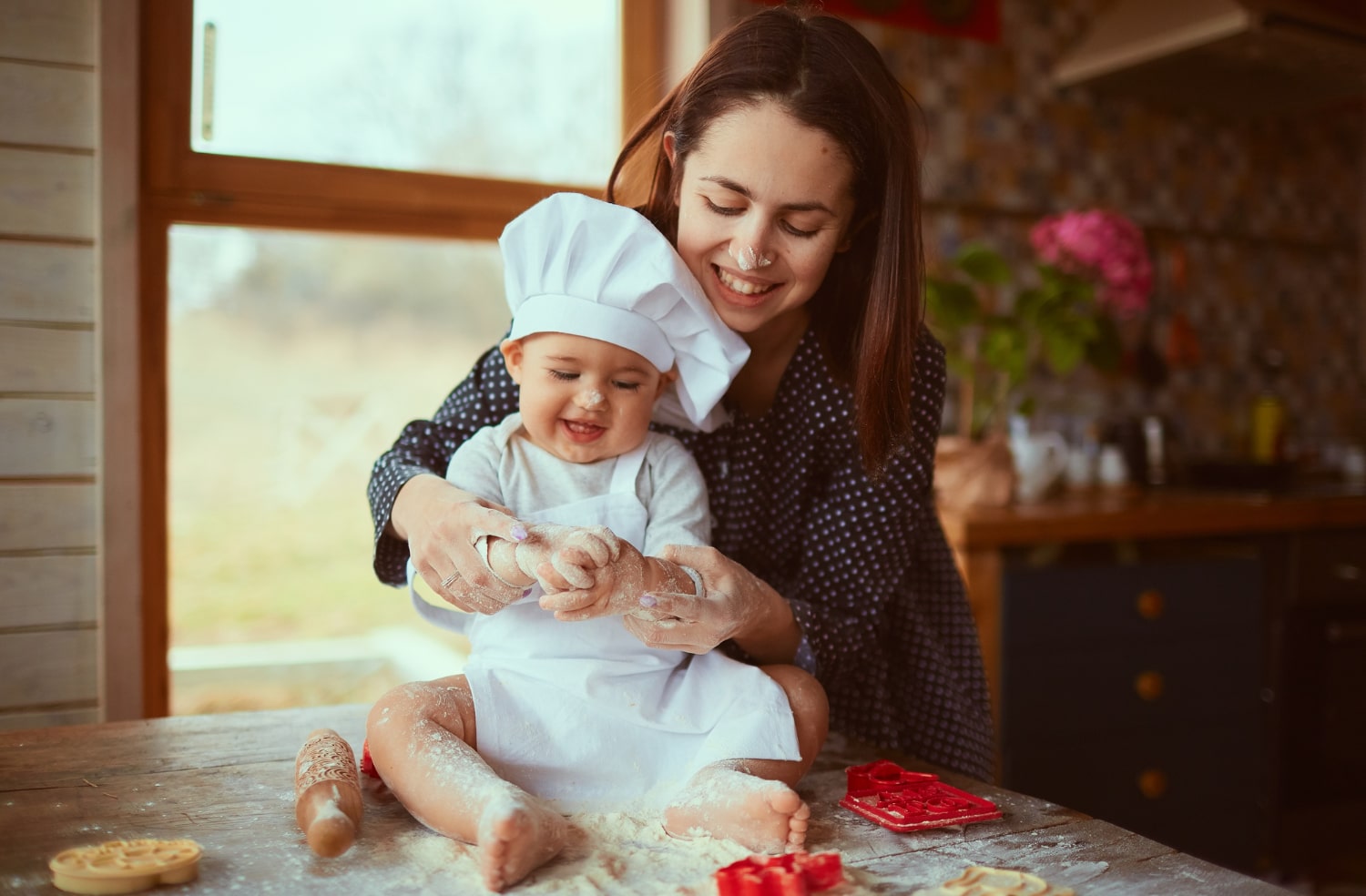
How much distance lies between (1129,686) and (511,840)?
1814mm

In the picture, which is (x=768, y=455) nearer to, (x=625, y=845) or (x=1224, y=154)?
(x=625, y=845)

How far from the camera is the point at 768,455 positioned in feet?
4.12

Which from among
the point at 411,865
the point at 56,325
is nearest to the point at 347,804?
the point at 411,865

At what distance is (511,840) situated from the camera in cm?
76

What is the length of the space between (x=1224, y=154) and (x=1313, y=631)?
1531mm

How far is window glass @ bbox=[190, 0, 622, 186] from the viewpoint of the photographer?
6.83ft

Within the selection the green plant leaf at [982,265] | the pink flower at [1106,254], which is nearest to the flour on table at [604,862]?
the green plant leaf at [982,265]

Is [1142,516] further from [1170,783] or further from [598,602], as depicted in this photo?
[598,602]

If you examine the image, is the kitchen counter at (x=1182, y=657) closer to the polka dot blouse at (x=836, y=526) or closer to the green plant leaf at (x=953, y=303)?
the green plant leaf at (x=953, y=303)

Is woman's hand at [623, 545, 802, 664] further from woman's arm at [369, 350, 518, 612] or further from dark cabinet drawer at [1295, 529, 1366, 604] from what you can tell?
dark cabinet drawer at [1295, 529, 1366, 604]

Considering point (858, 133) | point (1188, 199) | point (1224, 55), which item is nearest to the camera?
point (858, 133)

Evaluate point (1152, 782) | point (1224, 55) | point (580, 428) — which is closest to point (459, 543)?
point (580, 428)

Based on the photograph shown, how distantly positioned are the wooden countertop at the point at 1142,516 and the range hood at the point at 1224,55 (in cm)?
106

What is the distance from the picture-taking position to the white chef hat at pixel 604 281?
1.00m
